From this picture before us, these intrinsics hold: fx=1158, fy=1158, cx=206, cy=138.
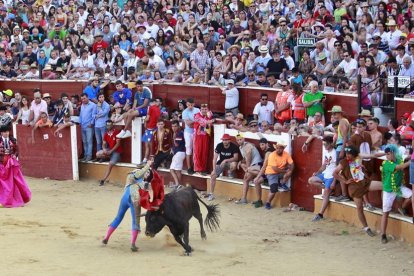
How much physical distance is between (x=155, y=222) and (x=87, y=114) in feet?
23.2

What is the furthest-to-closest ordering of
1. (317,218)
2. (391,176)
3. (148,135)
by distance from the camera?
1. (148,135)
2. (317,218)
3. (391,176)

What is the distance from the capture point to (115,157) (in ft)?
68.0

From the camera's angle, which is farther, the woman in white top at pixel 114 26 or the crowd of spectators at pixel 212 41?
the woman in white top at pixel 114 26

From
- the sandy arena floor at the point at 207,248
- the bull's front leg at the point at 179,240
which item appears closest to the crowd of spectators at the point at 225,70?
the sandy arena floor at the point at 207,248

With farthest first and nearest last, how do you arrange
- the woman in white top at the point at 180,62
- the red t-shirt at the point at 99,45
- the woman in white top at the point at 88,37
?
the woman in white top at the point at 88,37
the red t-shirt at the point at 99,45
the woman in white top at the point at 180,62

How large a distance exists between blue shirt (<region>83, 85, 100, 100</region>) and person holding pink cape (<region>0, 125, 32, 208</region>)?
12.5ft

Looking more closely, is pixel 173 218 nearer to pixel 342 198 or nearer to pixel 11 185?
pixel 342 198

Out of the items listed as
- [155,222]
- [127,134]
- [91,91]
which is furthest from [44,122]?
[155,222]

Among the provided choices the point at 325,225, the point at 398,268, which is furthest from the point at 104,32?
the point at 398,268

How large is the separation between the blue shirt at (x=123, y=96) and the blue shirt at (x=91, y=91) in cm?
60

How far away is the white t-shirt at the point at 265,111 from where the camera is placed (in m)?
18.7

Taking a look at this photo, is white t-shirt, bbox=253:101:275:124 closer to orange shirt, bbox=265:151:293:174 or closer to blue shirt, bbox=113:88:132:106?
orange shirt, bbox=265:151:293:174

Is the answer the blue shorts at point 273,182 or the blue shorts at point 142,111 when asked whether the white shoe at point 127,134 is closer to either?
the blue shorts at point 142,111

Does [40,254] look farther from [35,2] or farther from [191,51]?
[35,2]
